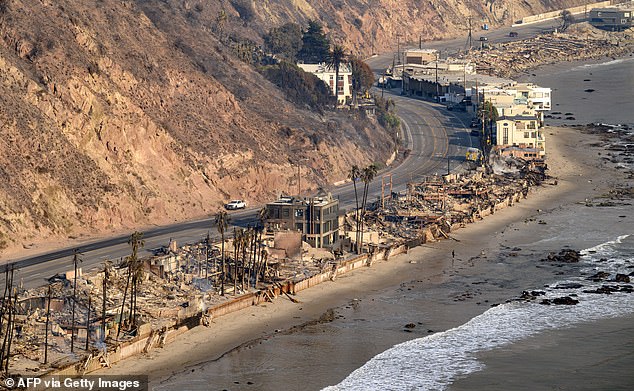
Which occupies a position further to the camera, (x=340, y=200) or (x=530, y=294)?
(x=340, y=200)

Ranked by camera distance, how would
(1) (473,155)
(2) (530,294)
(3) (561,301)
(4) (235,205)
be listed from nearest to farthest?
(3) (561,301) → (2) (530,294) → (4) (235,205) → (1) (473,155)

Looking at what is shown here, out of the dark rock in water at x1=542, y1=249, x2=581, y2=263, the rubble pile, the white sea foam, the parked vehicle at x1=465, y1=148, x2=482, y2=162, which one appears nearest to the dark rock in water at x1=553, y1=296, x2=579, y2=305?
the white sea foam

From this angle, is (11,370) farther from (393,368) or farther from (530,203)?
(530,203)

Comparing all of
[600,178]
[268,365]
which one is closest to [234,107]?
[600,178]

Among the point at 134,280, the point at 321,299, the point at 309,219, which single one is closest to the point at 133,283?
the point at 134,280

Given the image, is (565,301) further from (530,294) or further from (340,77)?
(340,77)

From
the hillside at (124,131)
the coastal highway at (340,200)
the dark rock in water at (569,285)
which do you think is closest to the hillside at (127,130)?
the hillside at (124,131)
